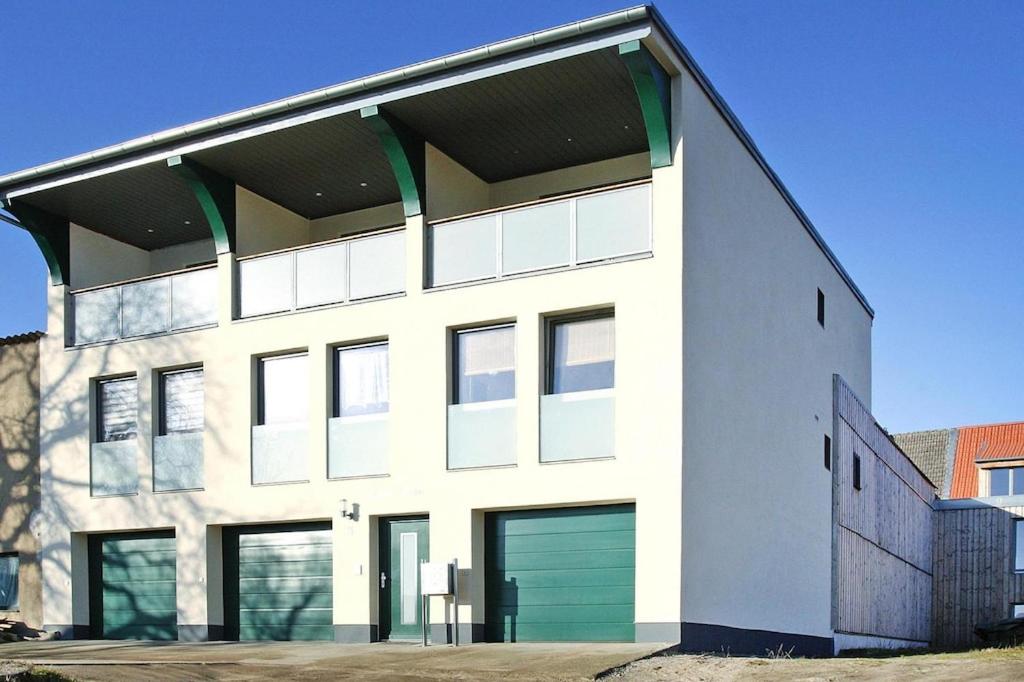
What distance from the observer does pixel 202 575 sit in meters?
19.8

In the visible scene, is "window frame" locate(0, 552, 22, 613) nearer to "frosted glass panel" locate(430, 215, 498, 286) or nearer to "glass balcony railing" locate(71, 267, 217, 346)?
"glass balcony railing" locate(71, 267, 217, 346)

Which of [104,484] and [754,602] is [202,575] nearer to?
[104,484]

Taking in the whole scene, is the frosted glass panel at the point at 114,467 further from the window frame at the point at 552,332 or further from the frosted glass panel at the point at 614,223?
the frosted glass panel at the point at 614,223

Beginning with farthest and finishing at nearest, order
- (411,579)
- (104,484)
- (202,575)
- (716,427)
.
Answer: (104,484) < (202,575) < (411,579) < (716,427)

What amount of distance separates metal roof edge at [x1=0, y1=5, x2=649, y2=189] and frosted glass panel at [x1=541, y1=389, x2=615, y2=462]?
498 centimetres

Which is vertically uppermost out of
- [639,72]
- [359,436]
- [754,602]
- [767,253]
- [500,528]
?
[639,72]

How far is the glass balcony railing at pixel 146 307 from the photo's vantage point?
2062cm

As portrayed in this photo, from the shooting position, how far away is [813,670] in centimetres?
1255

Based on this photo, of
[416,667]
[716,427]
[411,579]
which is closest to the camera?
[416,667]

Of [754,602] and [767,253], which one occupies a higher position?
[767,253]

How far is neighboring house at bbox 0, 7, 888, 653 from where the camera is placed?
1638cm

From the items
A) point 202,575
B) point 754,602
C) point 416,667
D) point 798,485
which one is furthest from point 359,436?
point 798,485

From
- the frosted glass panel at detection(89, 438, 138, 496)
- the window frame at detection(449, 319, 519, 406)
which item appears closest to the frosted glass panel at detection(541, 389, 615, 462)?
the window frame at detection(449, 319, 519, 406)

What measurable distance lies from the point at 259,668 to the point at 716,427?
23.7ft
